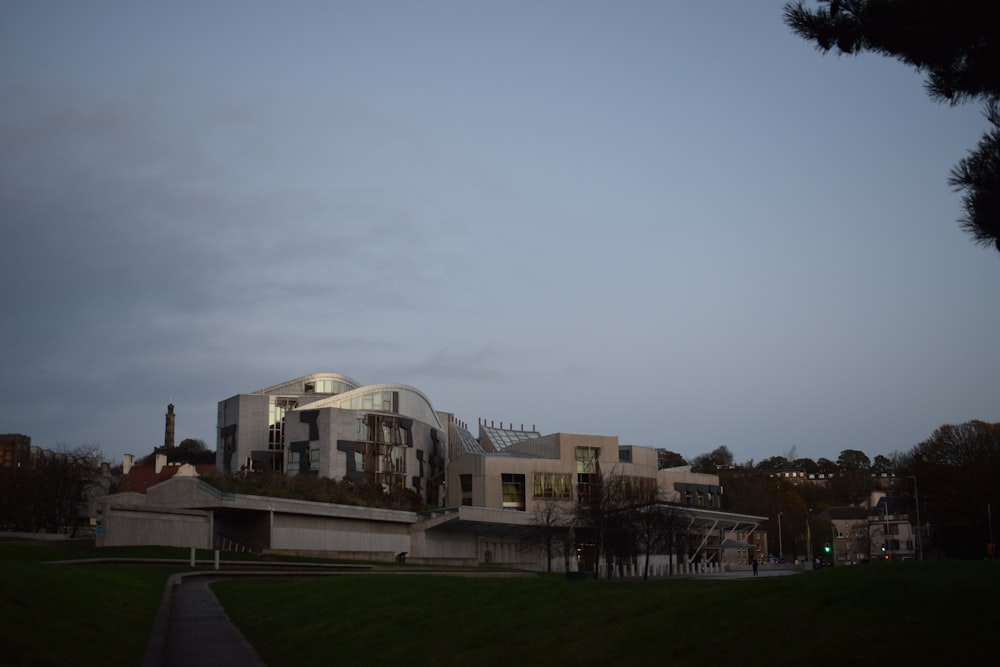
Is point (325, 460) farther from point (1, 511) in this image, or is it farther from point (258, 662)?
point (258, 662)

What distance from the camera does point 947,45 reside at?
507 inches

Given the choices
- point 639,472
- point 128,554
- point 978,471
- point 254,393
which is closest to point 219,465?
point 254,393

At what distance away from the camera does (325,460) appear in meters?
105

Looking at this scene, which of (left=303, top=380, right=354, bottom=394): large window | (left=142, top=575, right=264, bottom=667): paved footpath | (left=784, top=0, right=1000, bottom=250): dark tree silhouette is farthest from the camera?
(left=303, top=380, right=354, bottom=394): large window

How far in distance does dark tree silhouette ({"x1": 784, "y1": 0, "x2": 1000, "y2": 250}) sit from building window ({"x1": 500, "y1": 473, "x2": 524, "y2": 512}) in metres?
95.9

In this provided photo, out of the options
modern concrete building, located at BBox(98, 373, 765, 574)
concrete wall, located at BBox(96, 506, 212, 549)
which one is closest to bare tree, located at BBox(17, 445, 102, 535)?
modern concrete building, located at BBox(98, 373, 765, 574)

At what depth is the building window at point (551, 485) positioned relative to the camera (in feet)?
356

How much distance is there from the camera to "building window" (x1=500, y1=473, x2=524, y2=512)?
10794 cm

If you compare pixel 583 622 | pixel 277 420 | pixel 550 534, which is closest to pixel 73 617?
pixel 583 622

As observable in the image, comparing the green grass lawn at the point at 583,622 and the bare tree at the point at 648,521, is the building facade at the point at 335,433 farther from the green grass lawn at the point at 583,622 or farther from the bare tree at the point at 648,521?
the green grass lawn at the point at 583,622

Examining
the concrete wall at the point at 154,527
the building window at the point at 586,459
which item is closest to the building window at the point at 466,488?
the building window at the point at 586,459

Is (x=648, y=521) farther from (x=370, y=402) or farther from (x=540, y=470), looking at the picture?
(x=370, y=402)

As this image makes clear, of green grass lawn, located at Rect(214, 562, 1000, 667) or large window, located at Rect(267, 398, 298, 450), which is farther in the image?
large window, located at Rect(267, 398, 298, 450)

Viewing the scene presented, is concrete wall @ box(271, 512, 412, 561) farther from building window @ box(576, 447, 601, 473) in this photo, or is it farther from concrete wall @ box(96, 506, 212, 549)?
building window @ box(576, 447, 601, 473)
